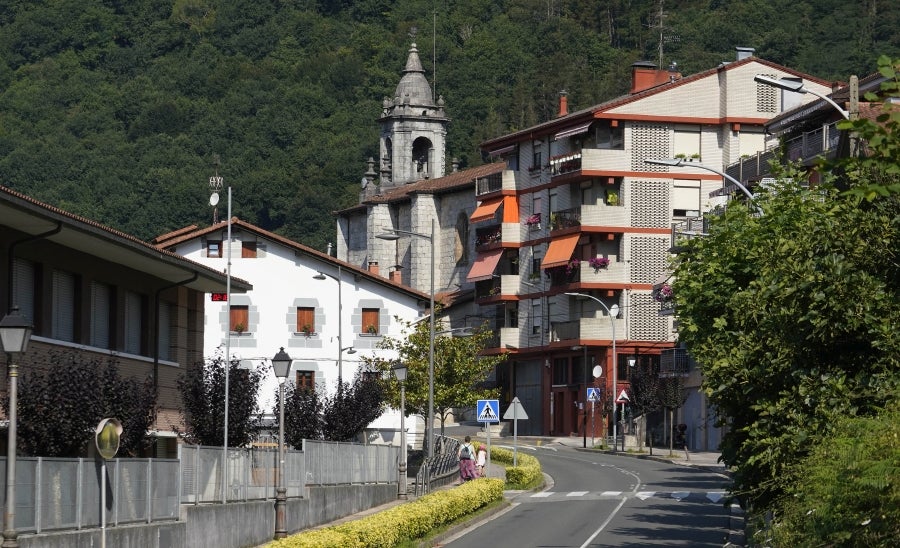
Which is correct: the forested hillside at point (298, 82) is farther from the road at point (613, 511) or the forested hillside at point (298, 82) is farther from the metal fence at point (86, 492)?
the metal fence at point (86, 492)

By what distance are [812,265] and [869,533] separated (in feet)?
17.0

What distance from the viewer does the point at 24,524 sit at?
21984 millimetres

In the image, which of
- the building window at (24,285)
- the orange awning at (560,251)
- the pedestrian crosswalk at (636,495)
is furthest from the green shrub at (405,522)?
the orange awning at (560,251)

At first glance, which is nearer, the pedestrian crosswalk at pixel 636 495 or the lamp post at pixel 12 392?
the lamp post at pixel 12 392

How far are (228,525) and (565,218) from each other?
205 ft

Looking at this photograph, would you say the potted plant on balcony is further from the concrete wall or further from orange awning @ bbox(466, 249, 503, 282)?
the concrete wall

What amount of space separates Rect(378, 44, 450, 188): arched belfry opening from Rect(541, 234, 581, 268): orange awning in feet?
138

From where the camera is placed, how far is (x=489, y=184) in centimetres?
10281

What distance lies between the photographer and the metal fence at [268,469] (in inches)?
1142

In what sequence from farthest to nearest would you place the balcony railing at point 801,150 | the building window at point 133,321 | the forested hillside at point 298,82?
1. the forested hillside at point 298,82
2. the balcony railing at point 801,150
3. the building window at point 133,321

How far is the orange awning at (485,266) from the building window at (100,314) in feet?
211

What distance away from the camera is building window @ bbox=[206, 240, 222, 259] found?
223 feet

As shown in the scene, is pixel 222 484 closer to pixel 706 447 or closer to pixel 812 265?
pixel 812 265

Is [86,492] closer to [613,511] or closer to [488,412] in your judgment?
[613,511]
